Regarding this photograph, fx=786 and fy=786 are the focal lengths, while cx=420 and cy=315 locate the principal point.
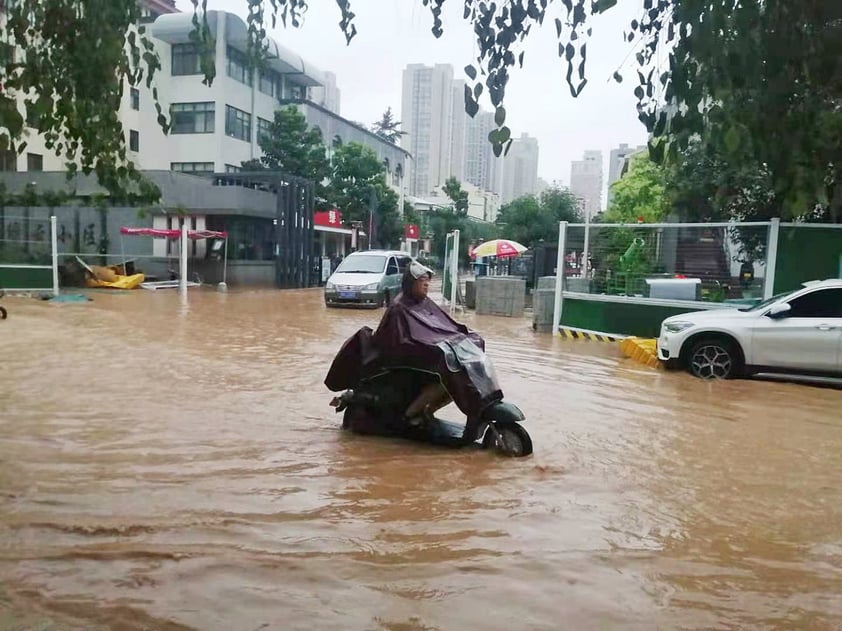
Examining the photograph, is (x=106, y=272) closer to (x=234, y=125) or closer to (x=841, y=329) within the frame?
(x=234, y=125)

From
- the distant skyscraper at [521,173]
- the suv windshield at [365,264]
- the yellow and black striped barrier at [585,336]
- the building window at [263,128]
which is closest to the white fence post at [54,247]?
the suv windshield at [365,264]

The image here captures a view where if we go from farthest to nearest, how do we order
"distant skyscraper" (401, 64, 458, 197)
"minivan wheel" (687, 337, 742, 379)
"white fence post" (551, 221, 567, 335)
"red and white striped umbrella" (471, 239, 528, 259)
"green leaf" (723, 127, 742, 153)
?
1. "distant skyscraper" (401, 64, 458, 197)
2. "red and white striped umbrella" (471, 239, 528, 259)
3. "white fence post" (551, 221, 567, 335)
4. "minivan wheel" (687, 337, 742, 379)
5. "green leaf" (723, 127, 742, 153)

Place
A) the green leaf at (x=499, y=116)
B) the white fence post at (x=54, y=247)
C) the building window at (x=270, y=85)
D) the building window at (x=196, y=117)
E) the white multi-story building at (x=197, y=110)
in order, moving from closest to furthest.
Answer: the green leaf at (x=499, y=116), the white fence post at (x=54, y=247), the white multi-story building at (x=197, y=110), the building window at (x=196, y=117), the building window at (x=270, y=85)

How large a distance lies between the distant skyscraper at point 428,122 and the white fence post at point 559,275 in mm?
57126

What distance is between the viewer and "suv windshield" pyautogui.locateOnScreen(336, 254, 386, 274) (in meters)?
22.8

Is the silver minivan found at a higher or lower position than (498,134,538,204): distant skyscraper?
lower

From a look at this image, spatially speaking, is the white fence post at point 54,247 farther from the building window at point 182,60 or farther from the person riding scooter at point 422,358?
the building window at point 182,60

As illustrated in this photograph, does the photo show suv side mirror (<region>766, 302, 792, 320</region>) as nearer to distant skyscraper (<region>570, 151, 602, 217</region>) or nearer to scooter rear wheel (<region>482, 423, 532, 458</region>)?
scooter rear wheel (<region>482, 423, 532, 458</region>)

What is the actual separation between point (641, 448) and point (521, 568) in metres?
3.00

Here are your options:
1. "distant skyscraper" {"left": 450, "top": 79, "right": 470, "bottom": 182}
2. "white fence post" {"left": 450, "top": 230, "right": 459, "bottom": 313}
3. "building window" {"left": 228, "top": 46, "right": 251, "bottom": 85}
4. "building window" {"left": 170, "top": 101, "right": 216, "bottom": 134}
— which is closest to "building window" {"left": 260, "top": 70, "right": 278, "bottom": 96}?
"building window" {"left": 228, "top": 46, "right": 251, "bottom": 85}

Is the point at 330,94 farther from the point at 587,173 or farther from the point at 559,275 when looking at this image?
the point at 559,275

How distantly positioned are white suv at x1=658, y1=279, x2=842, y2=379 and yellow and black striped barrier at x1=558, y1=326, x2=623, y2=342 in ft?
10.2

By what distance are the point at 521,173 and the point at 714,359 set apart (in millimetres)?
90142

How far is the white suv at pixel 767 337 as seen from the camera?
9836 mm
